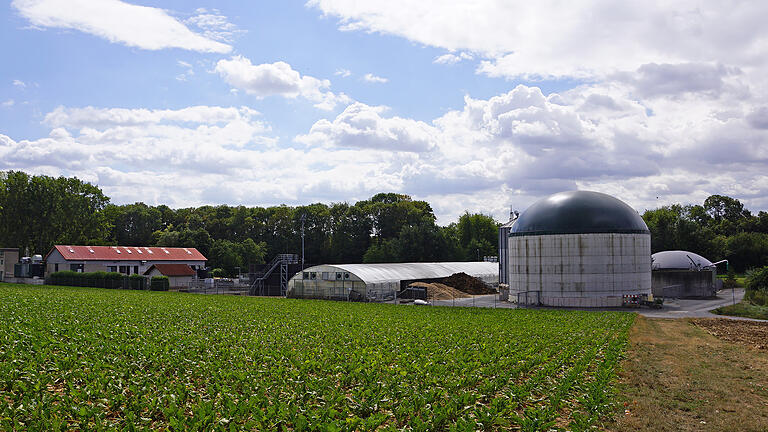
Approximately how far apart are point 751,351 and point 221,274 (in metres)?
74.0

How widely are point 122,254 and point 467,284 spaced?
45709 mm

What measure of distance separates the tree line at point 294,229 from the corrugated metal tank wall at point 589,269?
37.6 metres

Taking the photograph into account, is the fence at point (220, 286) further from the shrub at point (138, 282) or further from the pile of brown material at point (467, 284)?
the pile of brown material at point (467, 284)

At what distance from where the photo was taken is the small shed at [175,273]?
215 ft

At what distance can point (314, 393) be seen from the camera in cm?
1415

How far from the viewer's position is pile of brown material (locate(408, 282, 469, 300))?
50.4 meters

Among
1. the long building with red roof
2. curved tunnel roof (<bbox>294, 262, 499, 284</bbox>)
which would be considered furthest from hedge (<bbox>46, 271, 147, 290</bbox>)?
curved tunnel roof (<bbox>294, 262, 499, 284</bbox>)

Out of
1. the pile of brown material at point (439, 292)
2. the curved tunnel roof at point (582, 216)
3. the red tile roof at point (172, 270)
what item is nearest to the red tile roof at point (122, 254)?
the red tile roof at point (172, 270)

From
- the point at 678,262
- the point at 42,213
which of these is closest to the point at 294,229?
the point at 42,213

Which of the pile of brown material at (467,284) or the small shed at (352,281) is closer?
the small shed at (352,281)

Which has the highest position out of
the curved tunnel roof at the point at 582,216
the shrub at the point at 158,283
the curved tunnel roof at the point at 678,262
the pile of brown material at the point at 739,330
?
the curved tunnel roof at the point at 582,216

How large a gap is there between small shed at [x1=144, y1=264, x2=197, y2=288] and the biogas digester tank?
41362 mm

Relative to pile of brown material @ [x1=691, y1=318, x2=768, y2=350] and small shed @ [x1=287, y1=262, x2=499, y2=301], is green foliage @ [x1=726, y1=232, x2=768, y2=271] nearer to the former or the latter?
small shed @ [x1=287, y1=262, x2=499, y2=301]

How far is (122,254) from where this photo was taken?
72125mm
